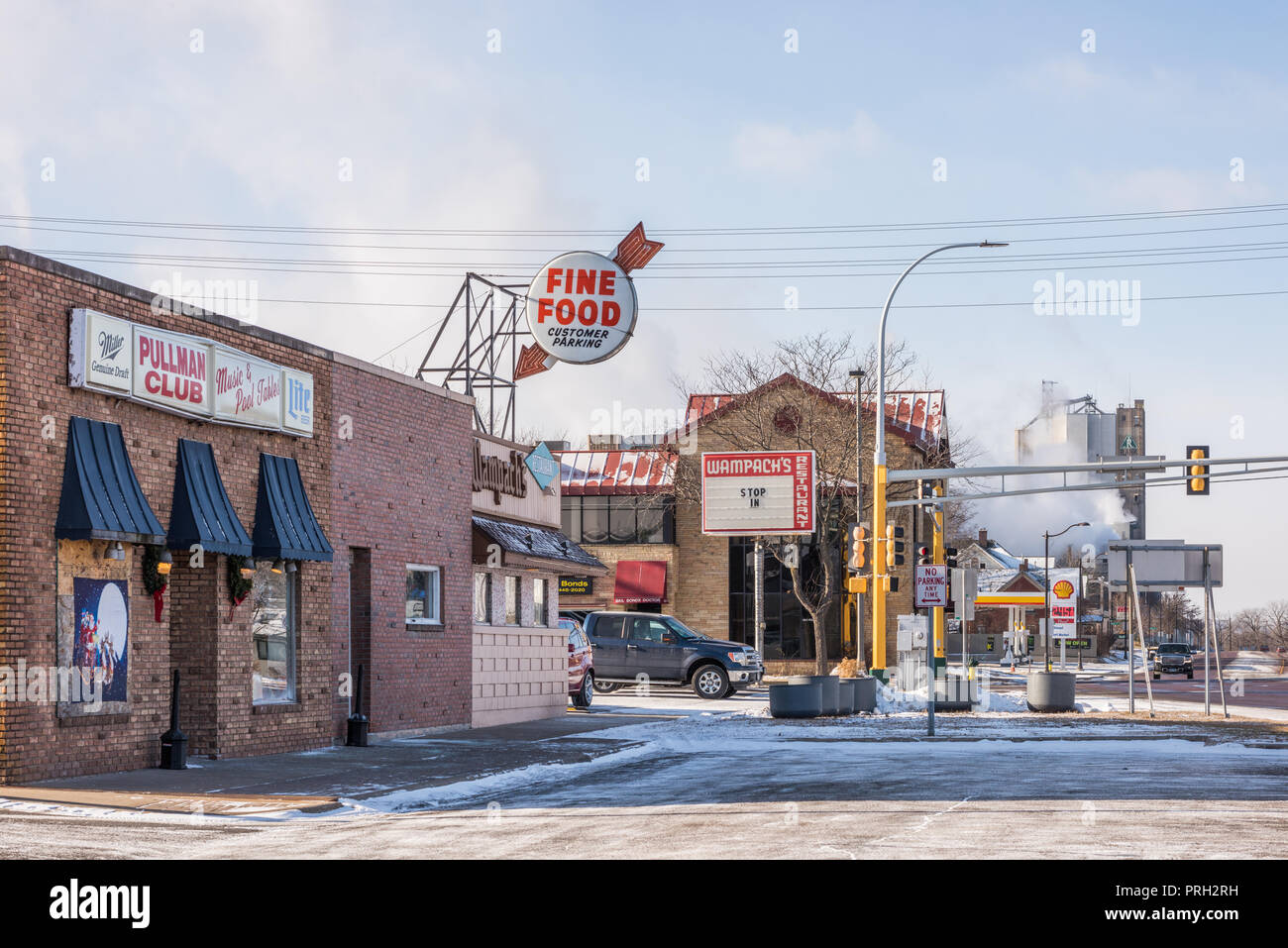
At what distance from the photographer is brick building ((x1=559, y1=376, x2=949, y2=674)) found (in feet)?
187

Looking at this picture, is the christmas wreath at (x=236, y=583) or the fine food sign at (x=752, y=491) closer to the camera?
the christmas wreath at (x=236, y=583)

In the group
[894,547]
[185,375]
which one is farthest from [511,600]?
[185,375]

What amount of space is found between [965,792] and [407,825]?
18.0 feet

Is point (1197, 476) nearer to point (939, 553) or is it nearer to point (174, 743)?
point (939, 553)

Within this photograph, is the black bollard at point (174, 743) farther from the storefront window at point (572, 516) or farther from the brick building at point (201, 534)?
the storefront window at point (572, 516)

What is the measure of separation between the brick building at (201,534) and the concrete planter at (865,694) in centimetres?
862

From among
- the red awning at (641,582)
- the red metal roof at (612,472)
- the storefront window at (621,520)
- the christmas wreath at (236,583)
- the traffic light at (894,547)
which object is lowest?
the red awning at (641,582)

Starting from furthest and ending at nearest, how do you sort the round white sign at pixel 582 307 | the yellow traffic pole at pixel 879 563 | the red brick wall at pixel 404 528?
the yellow traffic pole at pixel 879 563
the round white sign at pixel 582 307
the red brick wall at pixel 404 528

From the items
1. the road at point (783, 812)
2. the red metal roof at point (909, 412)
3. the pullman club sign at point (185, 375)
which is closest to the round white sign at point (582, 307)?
the pullman club sign at point (185, 375)

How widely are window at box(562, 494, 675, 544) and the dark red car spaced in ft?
89.3

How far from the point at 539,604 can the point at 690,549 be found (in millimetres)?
30371

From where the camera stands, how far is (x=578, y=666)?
30.3 metres

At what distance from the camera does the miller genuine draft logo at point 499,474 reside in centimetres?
2551
